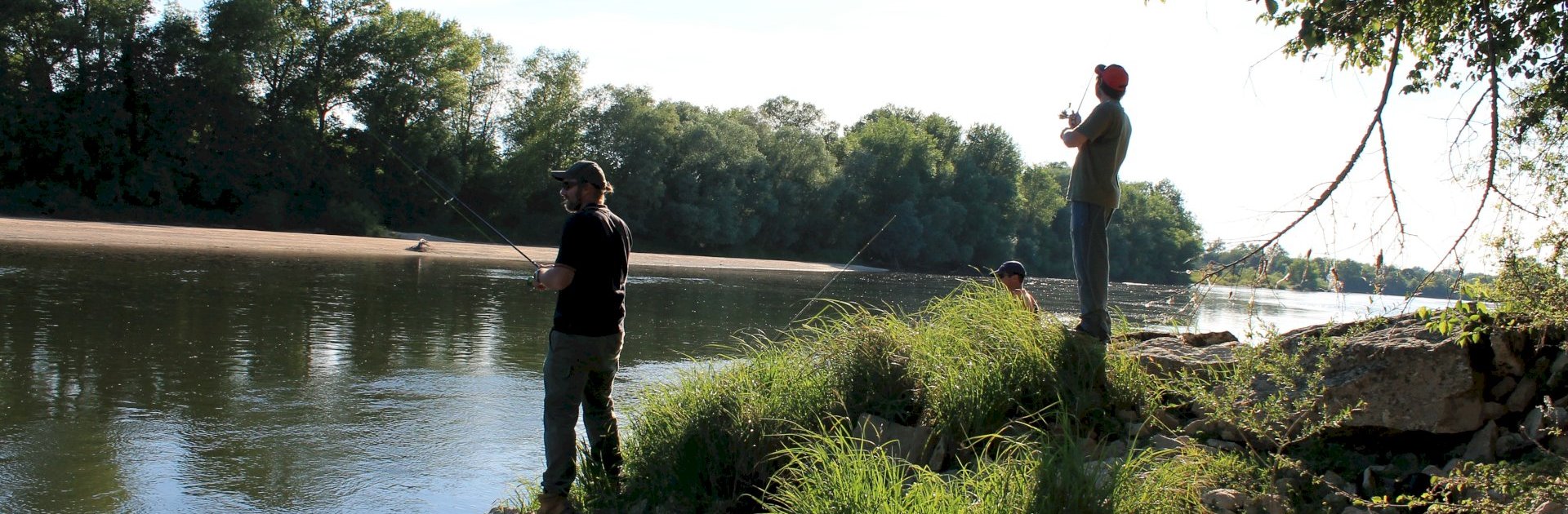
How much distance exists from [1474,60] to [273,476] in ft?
20.6

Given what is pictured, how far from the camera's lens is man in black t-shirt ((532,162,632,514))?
182 inches

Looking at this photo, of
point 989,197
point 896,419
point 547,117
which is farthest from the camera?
point 989,197

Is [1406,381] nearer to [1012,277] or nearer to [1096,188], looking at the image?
[1096,188]

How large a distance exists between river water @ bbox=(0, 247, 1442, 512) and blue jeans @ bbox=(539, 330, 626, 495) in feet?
3.49

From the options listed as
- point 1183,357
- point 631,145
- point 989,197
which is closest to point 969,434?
point 1183,357

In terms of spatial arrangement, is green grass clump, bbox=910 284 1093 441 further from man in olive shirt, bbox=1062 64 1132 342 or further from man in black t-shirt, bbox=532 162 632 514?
man in black t-shirt, bbox=532 162 632 514

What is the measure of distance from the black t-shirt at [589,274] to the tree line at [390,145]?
27462 millimetres

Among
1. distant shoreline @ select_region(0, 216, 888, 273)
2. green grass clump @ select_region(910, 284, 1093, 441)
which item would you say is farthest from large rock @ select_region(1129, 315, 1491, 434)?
distant shoreline @ select_region(0, 216, 888, 273)

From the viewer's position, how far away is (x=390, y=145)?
46750 mm

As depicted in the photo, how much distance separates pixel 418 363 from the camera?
10.1m

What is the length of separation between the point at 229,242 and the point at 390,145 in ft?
57.1

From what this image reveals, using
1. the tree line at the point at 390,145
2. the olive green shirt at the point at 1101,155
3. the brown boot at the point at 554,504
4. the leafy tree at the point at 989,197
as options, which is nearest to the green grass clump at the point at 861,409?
the brown boot at the point at 554,504

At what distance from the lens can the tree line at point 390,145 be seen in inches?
1538

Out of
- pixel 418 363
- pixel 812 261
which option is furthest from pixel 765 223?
pixel 418 363
